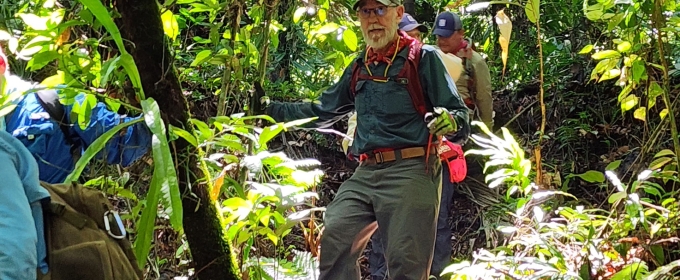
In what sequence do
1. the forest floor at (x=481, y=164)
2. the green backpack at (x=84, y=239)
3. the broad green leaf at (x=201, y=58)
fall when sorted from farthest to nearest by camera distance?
the forest floor at (x=481, y=164), the broad green leaf at (x=201, y=58), the green backpack at (x=84, y=239)

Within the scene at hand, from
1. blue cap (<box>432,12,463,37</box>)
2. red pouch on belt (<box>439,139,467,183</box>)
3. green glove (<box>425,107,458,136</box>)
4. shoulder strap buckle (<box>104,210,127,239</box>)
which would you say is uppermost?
blue cap (<box>432,12,463,37</box>)

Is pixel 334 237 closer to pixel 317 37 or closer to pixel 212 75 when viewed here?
pixel 317 37

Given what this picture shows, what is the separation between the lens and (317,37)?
336 centimetres

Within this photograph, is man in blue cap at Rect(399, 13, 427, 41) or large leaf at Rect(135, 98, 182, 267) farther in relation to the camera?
man in blue cap at Rect(399, 13, 427, 41)

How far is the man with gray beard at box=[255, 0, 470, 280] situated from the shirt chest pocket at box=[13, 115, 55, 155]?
1172mm

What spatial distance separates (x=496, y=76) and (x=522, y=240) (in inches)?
179

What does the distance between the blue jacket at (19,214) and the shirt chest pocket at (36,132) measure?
87cm

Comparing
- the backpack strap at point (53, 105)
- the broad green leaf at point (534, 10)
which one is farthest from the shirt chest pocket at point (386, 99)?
the backpack strap at point (53, 105)

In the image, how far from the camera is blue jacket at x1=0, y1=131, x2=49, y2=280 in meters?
1.36

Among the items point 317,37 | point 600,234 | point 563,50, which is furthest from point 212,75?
point 563,50

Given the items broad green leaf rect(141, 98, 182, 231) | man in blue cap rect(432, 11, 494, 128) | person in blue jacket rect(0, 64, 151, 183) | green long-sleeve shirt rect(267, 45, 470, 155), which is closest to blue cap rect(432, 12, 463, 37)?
man in blue cap rect(432, 11, 494, 128)

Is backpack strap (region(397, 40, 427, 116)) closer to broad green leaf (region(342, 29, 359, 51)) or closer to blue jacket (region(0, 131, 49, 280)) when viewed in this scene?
broad green leaf (region(342, 29, 359, 51))

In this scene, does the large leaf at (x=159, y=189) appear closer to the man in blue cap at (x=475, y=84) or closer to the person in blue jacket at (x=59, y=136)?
the person in blue jacket at (x=59, y=136)

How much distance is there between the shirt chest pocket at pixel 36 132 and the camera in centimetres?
235
